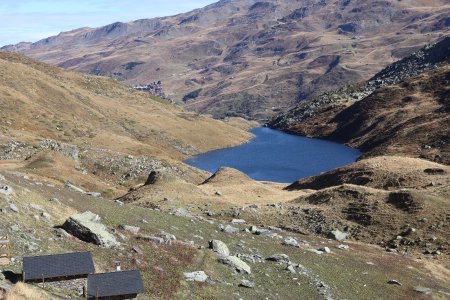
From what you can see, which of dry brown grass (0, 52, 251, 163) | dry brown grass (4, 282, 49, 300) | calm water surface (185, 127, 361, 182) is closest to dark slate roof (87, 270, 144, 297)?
dry brown grass (4, 282, 49, 300)

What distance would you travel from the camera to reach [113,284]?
2723cm

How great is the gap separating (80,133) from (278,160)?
228 feet

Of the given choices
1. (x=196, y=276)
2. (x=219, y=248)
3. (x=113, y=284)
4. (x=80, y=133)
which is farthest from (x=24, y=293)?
(x=80, y=133)

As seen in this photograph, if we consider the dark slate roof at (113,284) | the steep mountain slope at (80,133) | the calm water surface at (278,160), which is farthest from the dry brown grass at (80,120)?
the dark slate roof at (113,284)

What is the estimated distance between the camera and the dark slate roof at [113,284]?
87.6ft

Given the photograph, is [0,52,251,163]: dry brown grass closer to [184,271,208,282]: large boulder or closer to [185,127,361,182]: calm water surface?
[185,127,361,182]: calm water surface

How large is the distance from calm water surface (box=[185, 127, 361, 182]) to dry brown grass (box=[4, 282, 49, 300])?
11890 centimetres

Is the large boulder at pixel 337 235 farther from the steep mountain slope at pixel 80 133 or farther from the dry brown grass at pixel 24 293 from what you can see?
the steep mountain slope at pixel 80 133

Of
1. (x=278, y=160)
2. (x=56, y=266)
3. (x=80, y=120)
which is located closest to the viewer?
(x=56, y=266)

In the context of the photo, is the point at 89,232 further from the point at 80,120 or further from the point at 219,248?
the point at 80,120

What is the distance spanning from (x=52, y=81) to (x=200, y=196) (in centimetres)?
11972

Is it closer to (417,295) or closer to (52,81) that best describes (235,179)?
(417,295)

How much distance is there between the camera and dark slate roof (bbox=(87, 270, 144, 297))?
26703 mm

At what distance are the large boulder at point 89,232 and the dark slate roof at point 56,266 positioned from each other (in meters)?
6.49
